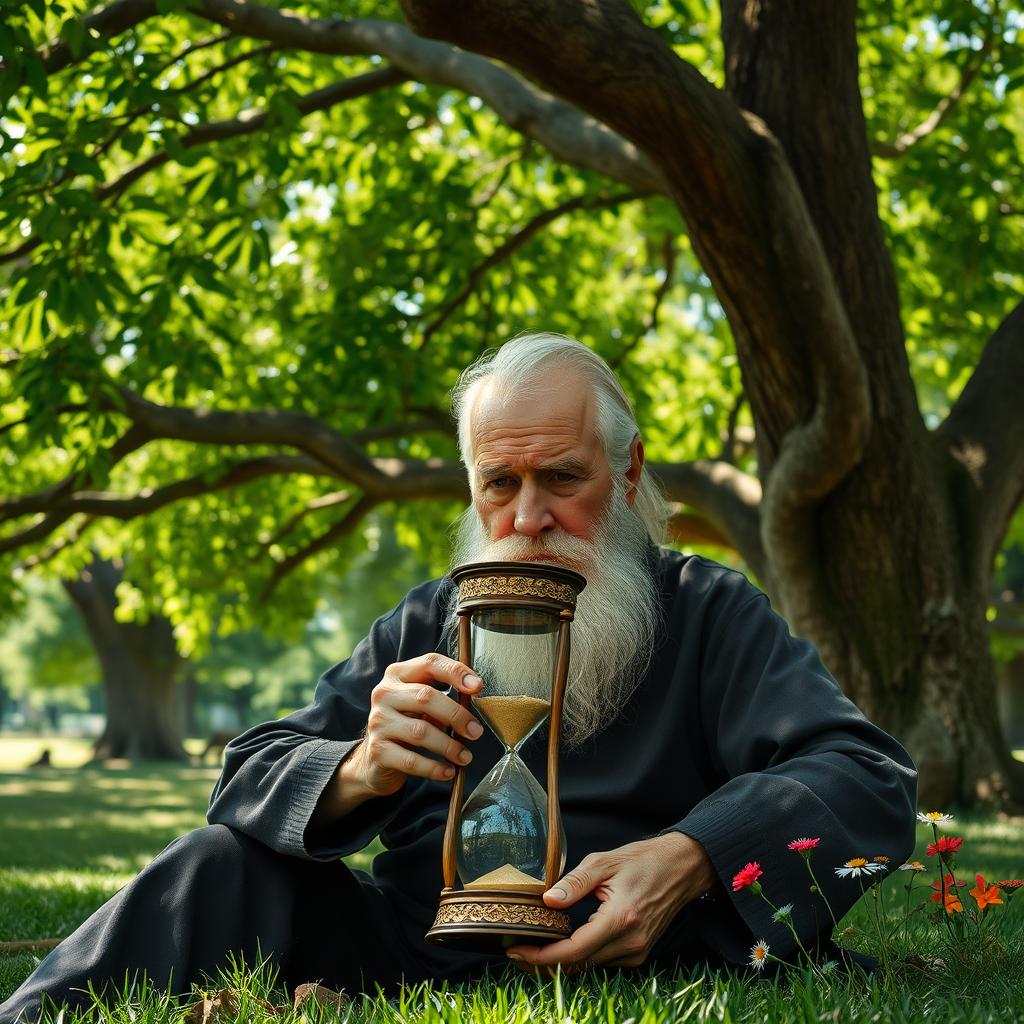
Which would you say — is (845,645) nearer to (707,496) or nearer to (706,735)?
(707,496)

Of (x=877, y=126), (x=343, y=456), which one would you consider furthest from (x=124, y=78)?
(x=877, y=126)

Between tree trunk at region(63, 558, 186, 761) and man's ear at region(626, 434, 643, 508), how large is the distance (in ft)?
109

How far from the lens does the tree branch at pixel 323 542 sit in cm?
1436

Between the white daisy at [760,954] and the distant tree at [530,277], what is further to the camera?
the distant tree at [530,277]

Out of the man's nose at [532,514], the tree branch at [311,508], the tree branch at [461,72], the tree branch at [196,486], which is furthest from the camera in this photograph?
the tree branch at [311,508]

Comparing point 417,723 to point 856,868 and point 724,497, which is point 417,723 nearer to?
point 856,868

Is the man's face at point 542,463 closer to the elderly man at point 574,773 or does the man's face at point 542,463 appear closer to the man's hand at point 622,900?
the elderly man at point 574,773

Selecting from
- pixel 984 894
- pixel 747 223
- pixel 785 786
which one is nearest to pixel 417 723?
pixel 785 786

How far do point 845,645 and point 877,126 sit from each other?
667 centimetres

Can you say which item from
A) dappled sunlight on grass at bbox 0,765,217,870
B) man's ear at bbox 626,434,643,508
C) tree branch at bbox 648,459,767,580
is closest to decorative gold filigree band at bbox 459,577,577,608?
man's ear at bbox 626,434,643,508

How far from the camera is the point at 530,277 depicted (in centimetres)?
1418

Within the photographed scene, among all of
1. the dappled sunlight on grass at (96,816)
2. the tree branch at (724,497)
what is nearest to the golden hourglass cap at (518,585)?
the dappled sunlight on grass at (96,816)

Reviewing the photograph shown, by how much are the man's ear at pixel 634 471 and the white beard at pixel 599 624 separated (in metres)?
0.24

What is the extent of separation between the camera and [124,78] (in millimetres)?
9008
